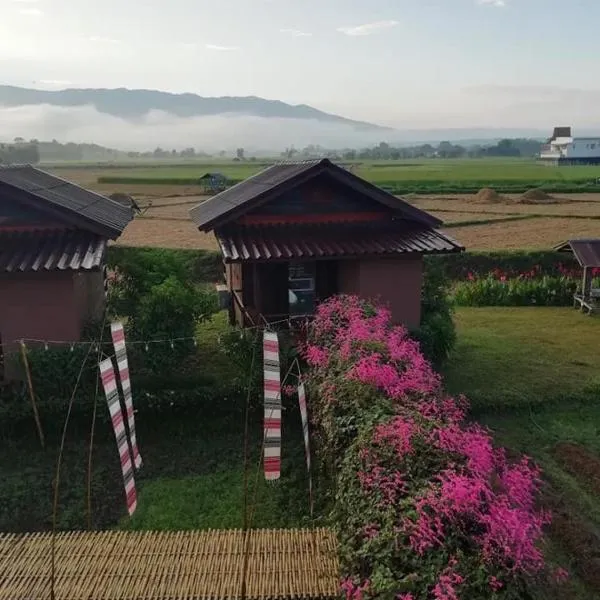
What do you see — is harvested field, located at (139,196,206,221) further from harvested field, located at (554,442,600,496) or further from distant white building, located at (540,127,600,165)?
distant white building, located at (540,127,600,165)

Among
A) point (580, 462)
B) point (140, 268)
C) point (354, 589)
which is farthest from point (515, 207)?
point (354, 589)

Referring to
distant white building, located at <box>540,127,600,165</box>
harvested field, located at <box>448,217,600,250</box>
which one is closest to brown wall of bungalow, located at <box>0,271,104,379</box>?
harvested field, located at <box>448,217,600,250</box>

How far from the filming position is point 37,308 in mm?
12477

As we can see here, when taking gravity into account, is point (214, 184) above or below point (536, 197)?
below

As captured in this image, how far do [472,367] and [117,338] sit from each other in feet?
30.6

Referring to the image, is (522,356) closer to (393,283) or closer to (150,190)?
(393,283)

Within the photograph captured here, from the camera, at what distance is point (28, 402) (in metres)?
12.0

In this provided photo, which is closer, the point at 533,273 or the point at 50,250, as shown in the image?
the point at 50,250

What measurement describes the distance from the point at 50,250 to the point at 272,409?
5.97 m

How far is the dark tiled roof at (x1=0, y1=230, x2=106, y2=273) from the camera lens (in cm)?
1180

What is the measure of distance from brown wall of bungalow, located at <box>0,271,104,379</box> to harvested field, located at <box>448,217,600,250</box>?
66.9 ft

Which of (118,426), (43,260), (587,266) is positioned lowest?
(587,266)

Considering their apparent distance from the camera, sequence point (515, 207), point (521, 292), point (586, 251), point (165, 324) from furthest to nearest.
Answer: point (515, 207) → point (521, 292) → point (586, 251) → point (165, 324)

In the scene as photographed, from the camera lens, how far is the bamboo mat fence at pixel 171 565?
7.05 metres
